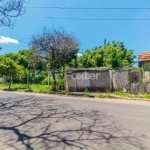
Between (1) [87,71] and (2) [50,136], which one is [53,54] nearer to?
(1) [87,71]

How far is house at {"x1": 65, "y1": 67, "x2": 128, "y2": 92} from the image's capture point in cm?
1346

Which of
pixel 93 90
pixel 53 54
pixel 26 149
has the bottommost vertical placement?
pixel 26 149

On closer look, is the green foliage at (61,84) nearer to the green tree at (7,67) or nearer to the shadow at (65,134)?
the green tree at (7,67)

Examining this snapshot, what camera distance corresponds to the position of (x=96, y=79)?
46.1 feet

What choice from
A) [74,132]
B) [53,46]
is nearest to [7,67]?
[53,46]

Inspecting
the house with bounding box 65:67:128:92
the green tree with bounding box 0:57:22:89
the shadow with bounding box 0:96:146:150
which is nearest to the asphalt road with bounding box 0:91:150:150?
the shadow with bounding box 0:96:146:150

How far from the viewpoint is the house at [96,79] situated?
13.5 metres

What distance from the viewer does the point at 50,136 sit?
164 inches

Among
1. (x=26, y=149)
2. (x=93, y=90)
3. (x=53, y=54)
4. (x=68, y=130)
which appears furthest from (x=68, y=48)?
(x=26, y=149)

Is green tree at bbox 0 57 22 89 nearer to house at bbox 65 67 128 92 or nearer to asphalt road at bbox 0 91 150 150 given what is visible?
house at bbox 65 67 128 92

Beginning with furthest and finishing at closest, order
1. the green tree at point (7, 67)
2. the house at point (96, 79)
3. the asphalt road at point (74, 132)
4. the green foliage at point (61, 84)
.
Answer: the green tree at point (7, 67), the green foliage at point (61, 84), the house at point (96, 79), the asphalt road at point (74, 132)

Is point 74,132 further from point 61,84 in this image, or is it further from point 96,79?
point 61,84

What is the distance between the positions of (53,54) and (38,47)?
1.49 meters

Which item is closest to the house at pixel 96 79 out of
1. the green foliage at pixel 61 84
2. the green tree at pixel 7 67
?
the green foliage at pixel 61 84
